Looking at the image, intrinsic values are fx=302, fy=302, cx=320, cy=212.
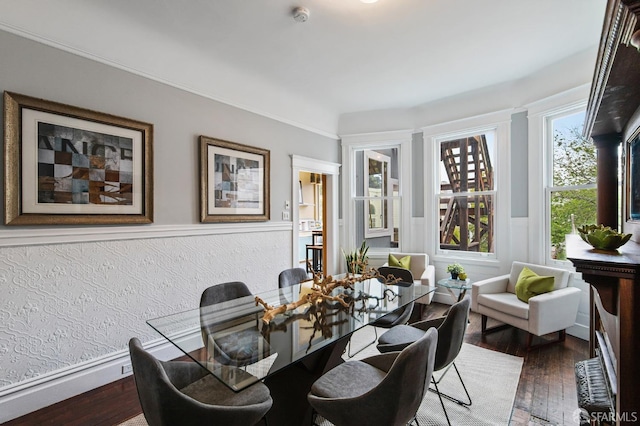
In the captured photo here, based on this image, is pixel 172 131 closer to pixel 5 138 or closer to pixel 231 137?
pixel 231 137

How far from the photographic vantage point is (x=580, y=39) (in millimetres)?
2938

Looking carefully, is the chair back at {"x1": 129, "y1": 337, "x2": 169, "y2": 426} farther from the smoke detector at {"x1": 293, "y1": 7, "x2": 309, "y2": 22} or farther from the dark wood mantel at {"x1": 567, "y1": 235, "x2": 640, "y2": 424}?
the smoke detector at {"x1": 293, "y1": 7, "x2": 309, "y2": 22}

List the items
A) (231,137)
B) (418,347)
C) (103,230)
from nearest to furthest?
(418,347) → (103,230) → (231,137)

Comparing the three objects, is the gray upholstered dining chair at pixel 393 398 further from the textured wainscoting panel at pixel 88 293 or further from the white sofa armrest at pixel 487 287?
the white sofa armrest at pixel 487 287

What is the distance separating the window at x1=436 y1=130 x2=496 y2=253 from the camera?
14.1 feet

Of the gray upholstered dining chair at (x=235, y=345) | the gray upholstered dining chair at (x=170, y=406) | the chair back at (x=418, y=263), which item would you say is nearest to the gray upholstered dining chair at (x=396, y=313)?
the gray upholstered dining chair at (x=235, y=345)

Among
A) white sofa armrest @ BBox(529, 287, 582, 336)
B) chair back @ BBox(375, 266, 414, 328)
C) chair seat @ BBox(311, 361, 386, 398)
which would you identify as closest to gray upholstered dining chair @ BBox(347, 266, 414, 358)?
chair back @ BBox(375, 266, 414, 328)

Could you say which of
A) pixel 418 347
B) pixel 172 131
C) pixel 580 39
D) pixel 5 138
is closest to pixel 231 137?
pixel 172 131

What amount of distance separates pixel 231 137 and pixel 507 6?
2.86 m

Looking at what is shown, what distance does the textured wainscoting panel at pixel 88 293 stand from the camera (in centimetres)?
210

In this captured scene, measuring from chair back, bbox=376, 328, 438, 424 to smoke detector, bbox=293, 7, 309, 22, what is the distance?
2542 mm

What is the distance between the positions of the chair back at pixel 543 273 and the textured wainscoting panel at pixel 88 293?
3.45m

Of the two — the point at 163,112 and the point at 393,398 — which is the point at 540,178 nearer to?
the point at 393,398

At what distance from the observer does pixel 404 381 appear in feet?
4.05
